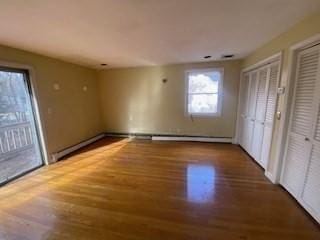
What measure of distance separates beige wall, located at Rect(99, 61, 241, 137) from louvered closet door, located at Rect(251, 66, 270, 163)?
113 centimetres

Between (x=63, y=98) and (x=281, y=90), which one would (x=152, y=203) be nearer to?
(x=281, y=90)

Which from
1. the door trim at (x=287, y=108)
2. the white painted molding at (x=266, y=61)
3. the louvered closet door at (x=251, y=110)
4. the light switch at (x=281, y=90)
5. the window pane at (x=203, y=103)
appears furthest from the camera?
the window pane at (x=203, y=103)

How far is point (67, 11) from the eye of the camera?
1690 mm

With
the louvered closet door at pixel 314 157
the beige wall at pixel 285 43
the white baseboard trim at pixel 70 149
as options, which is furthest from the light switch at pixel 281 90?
the white baseboard trim at pixel 70 149

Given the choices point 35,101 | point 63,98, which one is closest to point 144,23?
point 35,101

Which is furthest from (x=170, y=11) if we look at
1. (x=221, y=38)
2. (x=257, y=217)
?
(x=257, y=217)

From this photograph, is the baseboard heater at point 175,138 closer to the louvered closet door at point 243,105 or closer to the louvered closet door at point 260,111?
the louvered closet door at point 243,105

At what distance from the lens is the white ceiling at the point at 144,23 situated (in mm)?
1604

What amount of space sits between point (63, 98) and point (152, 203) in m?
3.30

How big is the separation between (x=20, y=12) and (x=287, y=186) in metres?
3.93

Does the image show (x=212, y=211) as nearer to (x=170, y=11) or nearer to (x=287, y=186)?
(x=287, y=186)

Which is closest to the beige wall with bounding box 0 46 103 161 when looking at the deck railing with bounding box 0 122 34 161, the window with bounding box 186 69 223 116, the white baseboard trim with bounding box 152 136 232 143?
the deck railing with bounding box 0 122 34 161

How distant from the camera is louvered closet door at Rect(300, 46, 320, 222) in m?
1.85

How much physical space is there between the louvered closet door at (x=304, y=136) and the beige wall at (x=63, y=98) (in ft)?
14.4
